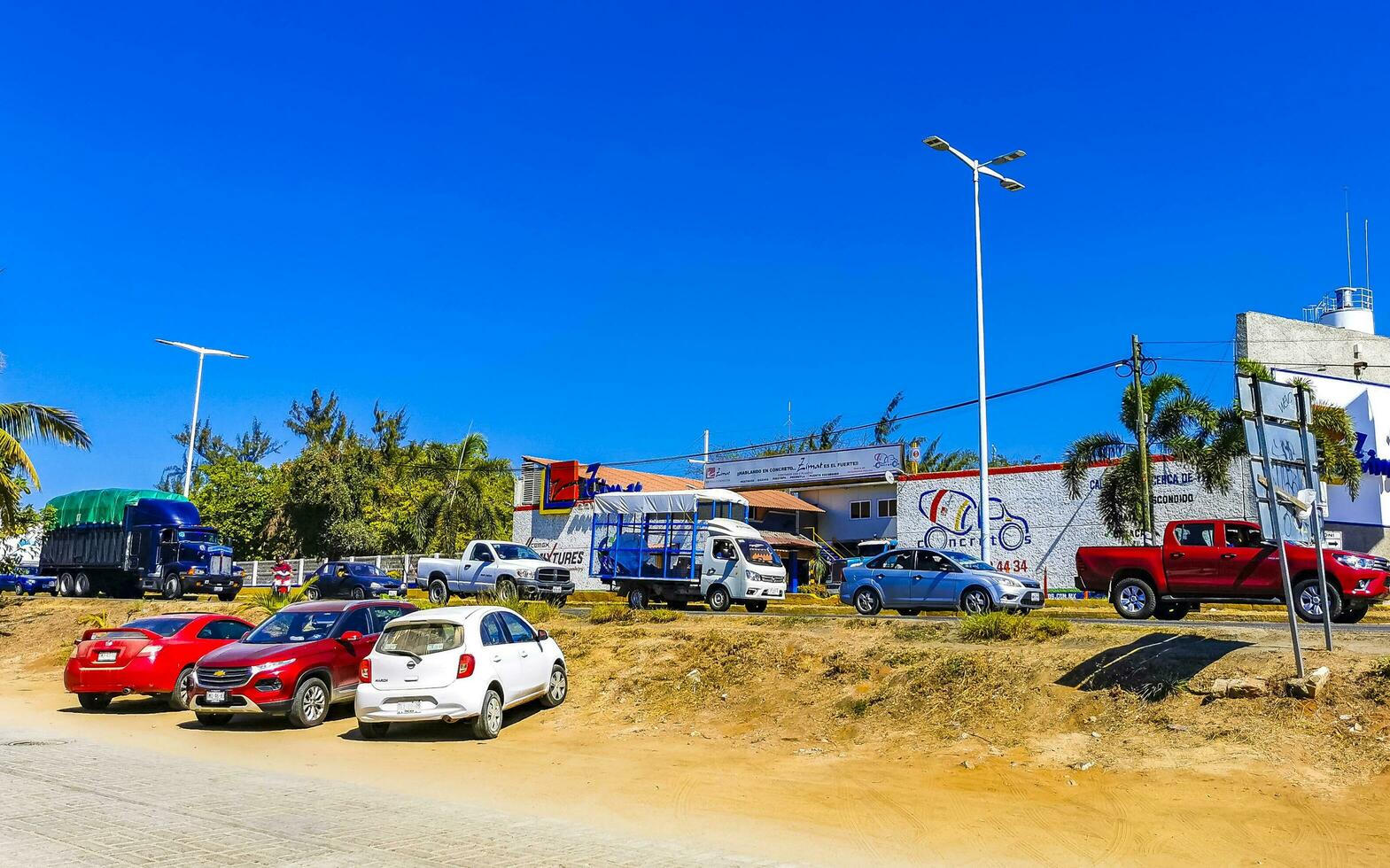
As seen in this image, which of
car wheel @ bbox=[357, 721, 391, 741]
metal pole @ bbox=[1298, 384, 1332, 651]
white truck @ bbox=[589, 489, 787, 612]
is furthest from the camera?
white truck @ bbox=[589, 489, 787, 612]

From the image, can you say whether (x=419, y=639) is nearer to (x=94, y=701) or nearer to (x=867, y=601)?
(x=94, y=701)

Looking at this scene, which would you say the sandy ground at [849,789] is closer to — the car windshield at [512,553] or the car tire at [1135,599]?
the car tire at [1135,599]

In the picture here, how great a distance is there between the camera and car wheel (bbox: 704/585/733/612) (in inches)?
1048

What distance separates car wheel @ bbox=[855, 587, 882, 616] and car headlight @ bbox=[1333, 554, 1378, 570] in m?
8.68

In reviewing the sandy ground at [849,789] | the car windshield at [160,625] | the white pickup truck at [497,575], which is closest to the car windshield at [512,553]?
the white pickup truck at [497,575]

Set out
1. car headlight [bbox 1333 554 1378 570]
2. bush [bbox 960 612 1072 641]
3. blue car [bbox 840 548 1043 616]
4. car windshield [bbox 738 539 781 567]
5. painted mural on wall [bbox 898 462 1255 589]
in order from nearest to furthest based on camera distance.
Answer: bush [bbox 960 612 1072 641] < car headlight [bbox 1333 554 1378 570] < blue car [bbox 840 548 1043 616] < car windshield [bbox 738 539 781 567] < painted mural on wall [bbox 898 462 1255 589]

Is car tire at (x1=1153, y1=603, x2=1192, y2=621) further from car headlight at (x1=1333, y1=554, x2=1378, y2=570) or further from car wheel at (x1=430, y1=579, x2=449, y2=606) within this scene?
car wheel at (x1=430, y1=579, x2=449, y2=606)

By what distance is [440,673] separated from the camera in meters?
13.5

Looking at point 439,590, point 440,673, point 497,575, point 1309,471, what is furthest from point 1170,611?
point 439,590

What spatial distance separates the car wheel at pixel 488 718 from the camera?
13664mm

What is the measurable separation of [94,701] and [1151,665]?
55.1ft

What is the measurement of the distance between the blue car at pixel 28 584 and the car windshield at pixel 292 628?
32.2 m

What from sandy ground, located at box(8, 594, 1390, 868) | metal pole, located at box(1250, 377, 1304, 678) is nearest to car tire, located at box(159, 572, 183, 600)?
sandy ground, located at box(8, 594, 1390, 868)

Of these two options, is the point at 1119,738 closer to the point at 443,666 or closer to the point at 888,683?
the point at 888,683
